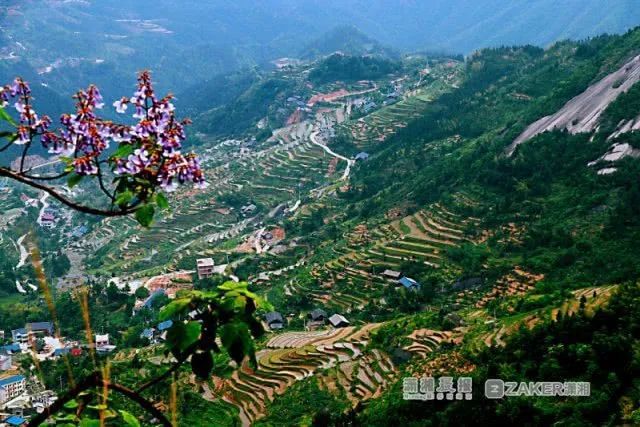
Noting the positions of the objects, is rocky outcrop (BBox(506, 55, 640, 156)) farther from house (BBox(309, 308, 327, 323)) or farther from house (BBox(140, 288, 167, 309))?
house (BBox(140, 288, 167, 309))

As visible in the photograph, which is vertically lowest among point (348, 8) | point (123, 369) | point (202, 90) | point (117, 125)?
point (117, 125)

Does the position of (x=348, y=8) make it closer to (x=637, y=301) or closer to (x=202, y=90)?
(x=202, y=90)

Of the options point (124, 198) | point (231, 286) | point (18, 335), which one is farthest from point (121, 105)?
point (18, 335)

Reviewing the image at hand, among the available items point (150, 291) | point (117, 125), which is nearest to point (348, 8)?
point (150, 291)

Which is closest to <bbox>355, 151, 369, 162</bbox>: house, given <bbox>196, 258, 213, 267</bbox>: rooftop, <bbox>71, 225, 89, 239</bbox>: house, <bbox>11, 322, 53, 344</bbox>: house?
<bbox>196, 258, 213, 267</bbox>: rooftop

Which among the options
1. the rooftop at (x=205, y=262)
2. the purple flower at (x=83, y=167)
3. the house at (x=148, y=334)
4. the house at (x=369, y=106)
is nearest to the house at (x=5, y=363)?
the house at (x=148, y=334)

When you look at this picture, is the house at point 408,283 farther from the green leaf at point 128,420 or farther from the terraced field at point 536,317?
the green leaf at point 128,420
